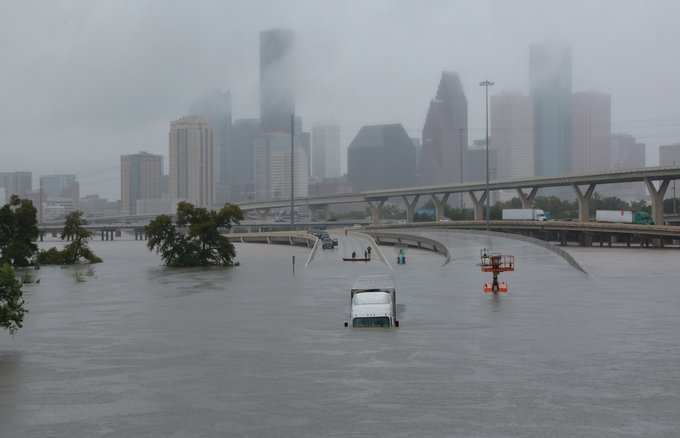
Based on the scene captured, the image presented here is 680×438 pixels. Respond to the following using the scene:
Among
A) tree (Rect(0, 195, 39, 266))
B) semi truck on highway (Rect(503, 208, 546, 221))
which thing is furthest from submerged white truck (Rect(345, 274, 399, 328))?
semi truck on highway (Rect(503, 208, 546, 221))

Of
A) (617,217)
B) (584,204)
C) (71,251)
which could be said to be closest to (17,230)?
(71,251)

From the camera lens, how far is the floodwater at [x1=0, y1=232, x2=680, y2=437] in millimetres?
23109

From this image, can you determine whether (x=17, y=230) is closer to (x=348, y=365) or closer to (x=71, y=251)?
(x=71, y=251)

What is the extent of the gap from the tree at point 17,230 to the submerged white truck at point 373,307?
62980 millimetres

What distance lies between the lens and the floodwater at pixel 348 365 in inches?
910

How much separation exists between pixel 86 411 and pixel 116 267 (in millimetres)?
82145

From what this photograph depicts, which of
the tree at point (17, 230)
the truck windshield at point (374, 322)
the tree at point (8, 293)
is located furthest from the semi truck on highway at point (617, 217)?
the tree at point (8, 293)

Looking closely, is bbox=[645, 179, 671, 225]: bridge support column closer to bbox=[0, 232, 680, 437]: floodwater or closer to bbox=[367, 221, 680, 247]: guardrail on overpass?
bbox=[367, 221, 680, 247]: guardrail on overpass

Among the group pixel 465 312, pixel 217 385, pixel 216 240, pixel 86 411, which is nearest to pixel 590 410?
pixel 217 385

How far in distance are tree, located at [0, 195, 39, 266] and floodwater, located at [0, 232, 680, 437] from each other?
38060mm

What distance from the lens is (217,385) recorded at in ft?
92.1

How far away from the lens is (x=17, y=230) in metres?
95.4

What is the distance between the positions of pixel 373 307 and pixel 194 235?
59.3 metres

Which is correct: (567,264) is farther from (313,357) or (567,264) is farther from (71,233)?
(71,233)
